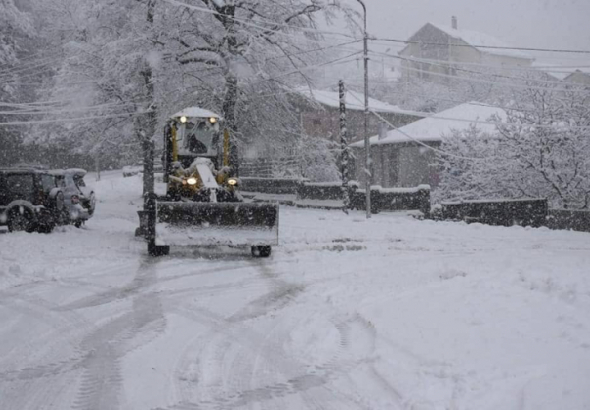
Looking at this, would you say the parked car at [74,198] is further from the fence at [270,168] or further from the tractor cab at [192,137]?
the fence at [270,168]

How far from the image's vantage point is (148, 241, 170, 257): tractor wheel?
12.4 meters

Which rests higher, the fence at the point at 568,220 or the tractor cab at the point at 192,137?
the tractor cab at the point at 192,137

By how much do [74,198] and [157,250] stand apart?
20.3 feet

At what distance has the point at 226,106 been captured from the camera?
24609 mm

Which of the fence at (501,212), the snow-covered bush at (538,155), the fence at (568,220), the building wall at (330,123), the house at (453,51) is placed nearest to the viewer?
the fence at (568,220)

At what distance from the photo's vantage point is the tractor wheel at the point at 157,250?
40.7 feet

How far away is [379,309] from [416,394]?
2.81 metres

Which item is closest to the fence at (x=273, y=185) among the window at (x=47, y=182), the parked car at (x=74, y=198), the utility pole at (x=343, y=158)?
the utility pole at (x=343, y=158)

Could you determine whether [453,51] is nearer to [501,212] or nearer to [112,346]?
[501,212]

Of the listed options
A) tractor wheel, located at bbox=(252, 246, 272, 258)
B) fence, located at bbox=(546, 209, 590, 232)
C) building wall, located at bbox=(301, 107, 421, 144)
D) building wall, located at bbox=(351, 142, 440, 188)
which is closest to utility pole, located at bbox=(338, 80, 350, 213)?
fence, located at bbox=(546, 209, 590, 232)

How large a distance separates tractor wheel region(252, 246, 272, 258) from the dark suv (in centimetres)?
654

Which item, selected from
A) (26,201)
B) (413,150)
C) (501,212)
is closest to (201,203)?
(26,201)

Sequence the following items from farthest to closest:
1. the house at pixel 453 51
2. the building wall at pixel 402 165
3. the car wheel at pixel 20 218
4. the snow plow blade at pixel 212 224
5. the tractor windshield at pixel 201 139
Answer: the house at pixel 453 51 < the building wall at pixel 402 165 < the car wheel at pixel 20 218 < the tractor windshield at pixel 201 139 < the snow plow blade at pixel 212 224

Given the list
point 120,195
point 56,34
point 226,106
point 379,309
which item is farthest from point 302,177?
point 379,309
